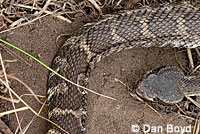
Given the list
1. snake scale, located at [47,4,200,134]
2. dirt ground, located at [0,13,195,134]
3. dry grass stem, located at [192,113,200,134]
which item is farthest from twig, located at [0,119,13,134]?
dry grass stem, located at [192,113,200,134]

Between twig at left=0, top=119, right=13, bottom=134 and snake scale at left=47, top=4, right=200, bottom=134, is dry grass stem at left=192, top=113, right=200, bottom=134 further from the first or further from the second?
twig at left=0, top=119, right=13, bottom=134

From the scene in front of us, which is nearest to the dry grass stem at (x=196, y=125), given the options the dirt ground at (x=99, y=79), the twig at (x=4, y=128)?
the dirt ground at (x=99, y=79)

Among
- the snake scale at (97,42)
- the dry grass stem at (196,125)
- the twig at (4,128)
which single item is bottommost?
the dry grass stem at (196,125)

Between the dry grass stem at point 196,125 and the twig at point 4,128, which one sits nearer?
the twig at point 4,128

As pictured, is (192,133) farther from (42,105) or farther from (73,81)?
(42,105)

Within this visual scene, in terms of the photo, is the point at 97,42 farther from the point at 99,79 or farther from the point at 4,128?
the point at 4,128

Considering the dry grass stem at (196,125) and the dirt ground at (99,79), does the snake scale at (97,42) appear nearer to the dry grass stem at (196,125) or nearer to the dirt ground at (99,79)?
the dirt ground at (99,79)

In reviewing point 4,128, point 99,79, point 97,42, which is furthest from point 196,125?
point 4,128

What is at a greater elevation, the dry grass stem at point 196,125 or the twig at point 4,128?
the twig at point 4,128
